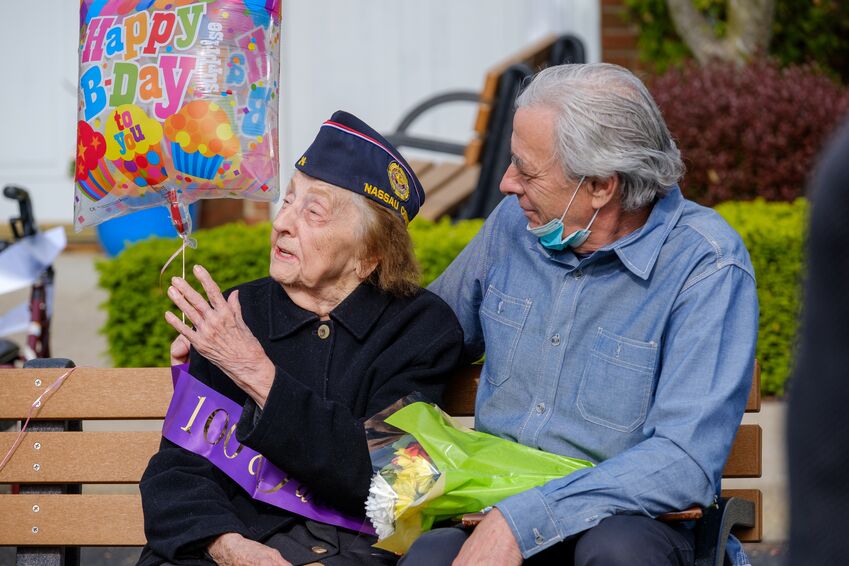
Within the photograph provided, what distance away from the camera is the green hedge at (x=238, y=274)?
512 centimetres

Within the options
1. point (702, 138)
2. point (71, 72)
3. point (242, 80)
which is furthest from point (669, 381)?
point (71, 72)

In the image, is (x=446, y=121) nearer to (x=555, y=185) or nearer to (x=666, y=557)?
(x=555, y=185)

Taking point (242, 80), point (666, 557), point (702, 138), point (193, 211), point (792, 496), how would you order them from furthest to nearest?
point (193, 211) < point (702, 138) < point (242, 80) < point (666, 557) < point (792, 496)

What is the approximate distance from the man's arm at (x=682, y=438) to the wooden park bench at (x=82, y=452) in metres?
0.69

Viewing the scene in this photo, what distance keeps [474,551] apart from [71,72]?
24.2 ft

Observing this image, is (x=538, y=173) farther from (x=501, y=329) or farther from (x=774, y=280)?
(x=774, y=280)

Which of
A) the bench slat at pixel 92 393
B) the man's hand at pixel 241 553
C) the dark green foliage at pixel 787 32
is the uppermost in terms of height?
the dark green foliage at pixel 787 32

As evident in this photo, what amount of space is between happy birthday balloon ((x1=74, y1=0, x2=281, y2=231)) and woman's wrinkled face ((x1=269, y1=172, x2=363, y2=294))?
15cm

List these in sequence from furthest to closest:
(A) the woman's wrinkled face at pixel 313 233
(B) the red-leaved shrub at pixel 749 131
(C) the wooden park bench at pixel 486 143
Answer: (B) the red-leaved shrub at pixel 749 131
(C) the wooden park bench at pixel 486 143
(A) the woman's wrinkled face at pixel 313 233

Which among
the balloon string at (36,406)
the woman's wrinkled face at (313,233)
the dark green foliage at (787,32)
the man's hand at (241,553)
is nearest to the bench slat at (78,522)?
the balloon string at (36,406)

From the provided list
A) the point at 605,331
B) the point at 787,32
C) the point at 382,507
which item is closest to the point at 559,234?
the point at 605,331

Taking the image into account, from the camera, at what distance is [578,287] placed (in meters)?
2.74

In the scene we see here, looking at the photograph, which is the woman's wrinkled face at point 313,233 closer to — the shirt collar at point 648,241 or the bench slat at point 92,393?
the bench slat at point 92,393

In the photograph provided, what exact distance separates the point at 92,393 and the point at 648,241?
4.83 feet
